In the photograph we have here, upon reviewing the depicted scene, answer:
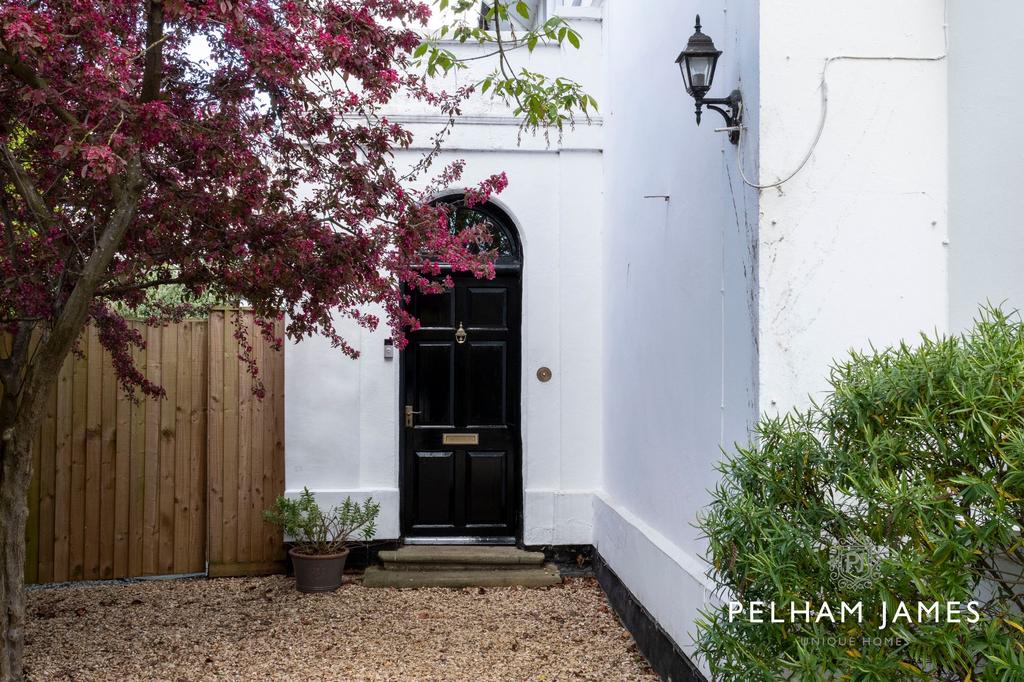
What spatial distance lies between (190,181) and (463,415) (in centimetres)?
360

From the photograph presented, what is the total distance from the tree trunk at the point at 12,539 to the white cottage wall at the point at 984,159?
165 inches

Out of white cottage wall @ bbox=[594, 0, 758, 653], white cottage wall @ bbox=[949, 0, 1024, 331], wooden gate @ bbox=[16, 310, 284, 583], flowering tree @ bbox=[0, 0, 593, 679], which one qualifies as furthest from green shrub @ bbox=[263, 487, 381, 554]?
white cottage wall @ bbox=[949, 0, 1024, 331]

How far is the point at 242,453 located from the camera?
6863 millimetres

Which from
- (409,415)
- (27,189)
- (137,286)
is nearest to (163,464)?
(409,415)

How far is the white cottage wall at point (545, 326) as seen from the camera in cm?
712

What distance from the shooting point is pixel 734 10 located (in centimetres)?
380

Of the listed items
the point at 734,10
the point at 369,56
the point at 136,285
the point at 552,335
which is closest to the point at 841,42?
the point at 734,10

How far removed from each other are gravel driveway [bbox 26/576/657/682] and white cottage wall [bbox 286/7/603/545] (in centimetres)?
86

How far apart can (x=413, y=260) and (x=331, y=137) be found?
0.80 metres

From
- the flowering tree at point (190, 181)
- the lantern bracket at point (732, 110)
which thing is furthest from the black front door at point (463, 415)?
the lantern bracket at point (732, 110)

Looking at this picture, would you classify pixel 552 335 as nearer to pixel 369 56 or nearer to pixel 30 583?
pixel 369 56

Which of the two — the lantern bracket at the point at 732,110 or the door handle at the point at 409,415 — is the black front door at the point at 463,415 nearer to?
the door handle at the point at 409,415

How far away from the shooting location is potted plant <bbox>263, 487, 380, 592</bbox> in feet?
21.3

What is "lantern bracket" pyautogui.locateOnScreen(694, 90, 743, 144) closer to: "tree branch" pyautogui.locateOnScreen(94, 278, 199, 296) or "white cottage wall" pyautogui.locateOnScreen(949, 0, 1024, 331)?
"white cottage wall" pyautogui.locateOnScreen(949, 0, 1024, 331)
